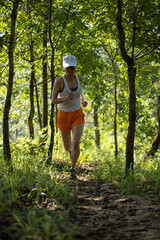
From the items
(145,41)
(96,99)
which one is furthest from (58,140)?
(145,41)

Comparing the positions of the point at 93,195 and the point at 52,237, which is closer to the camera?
the point at 52,237

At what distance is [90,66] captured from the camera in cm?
675

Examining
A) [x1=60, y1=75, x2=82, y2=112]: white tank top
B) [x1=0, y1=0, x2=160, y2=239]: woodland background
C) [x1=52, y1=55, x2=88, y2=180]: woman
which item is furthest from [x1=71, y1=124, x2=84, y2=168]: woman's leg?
[x1=0, y1=0, x2=160, y2=239]: woodland background

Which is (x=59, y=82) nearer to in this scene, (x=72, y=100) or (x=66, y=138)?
(x=72, y=100)

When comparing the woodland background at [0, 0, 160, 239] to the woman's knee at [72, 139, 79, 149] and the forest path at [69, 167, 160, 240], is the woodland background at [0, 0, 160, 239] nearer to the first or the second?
the forest path at [69, 167, 160, 240]

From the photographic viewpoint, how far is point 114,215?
102 inches

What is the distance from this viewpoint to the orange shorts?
4430 mm

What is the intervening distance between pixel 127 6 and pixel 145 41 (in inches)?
32.8

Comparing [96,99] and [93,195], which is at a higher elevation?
[96,99]

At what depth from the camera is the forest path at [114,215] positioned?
6.50ft

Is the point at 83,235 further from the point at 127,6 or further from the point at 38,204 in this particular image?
the point at 127,6

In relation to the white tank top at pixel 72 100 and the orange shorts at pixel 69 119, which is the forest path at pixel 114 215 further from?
the white tank top at pixel 72 100

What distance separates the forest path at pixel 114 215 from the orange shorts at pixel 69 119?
122 centimetres

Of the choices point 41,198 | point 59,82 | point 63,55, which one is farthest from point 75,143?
point 63,55
